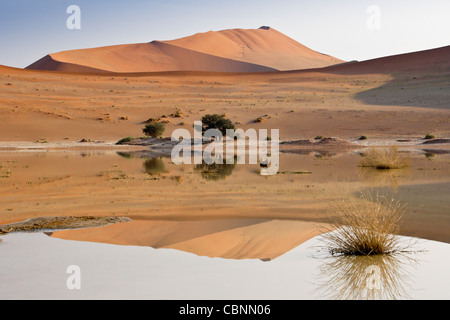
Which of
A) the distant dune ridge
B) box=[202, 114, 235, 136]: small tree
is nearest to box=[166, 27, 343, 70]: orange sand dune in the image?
the distant dune ridge

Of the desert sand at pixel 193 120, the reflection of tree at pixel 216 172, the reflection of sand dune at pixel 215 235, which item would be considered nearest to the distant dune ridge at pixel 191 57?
the desert sand at pixel 193 120

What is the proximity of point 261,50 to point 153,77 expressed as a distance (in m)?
76.0

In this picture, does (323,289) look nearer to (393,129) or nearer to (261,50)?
(393,129)

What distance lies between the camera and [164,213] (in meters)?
11.2

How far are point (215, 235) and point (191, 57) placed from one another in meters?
128

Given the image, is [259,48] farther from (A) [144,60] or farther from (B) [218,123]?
(B) [218,123]

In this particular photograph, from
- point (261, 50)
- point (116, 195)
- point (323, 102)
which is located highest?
point (261, 50)

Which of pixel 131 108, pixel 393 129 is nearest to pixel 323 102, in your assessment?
pixel 393 129

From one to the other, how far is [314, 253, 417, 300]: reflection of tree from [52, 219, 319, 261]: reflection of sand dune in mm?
955

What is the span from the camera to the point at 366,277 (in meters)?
6.34

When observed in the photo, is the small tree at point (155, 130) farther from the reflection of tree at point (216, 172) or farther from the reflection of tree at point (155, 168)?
the reflection of tree at point (216, 172)

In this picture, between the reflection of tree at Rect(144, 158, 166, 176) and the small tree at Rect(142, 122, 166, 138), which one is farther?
the small tree at Rect(142, 122, 166, 138)

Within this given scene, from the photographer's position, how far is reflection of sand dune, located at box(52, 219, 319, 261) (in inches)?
305

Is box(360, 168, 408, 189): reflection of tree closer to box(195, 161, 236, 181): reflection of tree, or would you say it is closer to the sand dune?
box(195, 161, 236, 181): reflection of tree
